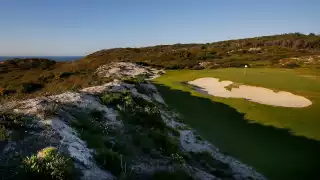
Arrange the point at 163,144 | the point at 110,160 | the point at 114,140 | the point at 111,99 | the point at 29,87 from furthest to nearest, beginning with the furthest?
1. the point at 29,87
2. the point at 111,99
3. the point at 163,144
4. the point at 114,140
5. the point at 110,160

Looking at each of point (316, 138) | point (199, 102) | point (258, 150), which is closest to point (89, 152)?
point (258, 150)

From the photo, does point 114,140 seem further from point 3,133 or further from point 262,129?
point 262,129

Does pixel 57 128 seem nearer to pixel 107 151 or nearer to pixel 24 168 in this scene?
pixel 107 151

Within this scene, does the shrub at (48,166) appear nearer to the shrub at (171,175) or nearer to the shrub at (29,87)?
the shrub at (171,175)

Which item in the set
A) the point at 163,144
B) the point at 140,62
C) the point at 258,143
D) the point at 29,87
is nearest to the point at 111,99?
the point at 163,144

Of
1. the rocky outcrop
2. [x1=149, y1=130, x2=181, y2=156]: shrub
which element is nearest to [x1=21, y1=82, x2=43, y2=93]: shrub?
the rocky outcrop

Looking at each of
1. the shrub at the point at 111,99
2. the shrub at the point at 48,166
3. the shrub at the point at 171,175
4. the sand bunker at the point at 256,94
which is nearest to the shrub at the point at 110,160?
the shrub at the point at 171,175

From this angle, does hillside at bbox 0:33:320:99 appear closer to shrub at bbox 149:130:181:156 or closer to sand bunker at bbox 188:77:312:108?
sand bunker at bbox 188:77:312:108
